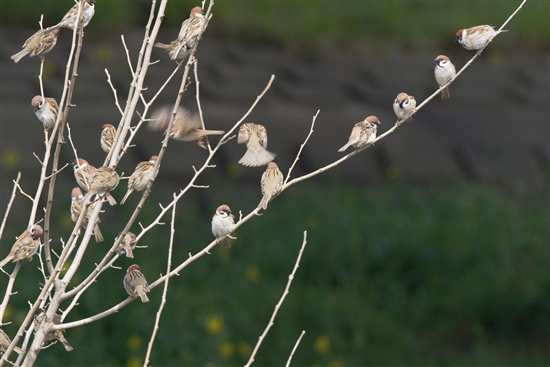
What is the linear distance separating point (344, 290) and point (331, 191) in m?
1.64

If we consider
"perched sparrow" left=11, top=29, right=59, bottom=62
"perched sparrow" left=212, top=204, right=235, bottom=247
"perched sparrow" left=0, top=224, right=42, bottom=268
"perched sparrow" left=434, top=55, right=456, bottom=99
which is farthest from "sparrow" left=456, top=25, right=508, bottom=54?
"perched sparrow" left=0, top=224, right=42, bottom=268

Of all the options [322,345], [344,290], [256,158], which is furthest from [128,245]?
[344,290]

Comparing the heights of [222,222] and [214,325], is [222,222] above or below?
above

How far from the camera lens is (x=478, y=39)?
2.84 meters

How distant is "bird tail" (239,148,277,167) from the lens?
9.30ft

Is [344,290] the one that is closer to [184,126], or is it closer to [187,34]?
[184,126]

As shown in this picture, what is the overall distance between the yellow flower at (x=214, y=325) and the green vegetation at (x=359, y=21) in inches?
163

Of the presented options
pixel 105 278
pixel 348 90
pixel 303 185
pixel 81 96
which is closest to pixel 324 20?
pixel 348 90

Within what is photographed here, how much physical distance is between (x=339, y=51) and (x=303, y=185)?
99.7 inches

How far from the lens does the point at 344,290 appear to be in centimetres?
590

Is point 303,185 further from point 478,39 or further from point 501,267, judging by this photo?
point 478,39

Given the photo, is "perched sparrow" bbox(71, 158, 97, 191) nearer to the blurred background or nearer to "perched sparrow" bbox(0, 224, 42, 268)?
"perched sparrow" bbox(0, 224, 42, 268)

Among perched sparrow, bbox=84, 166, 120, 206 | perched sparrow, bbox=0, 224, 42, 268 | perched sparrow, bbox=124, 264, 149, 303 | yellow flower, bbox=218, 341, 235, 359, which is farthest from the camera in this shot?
yellow flower, bbox=218, 341, 235, 359

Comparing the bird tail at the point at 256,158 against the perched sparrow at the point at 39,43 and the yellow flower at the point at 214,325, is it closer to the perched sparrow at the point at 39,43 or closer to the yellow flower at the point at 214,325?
the perched sparrow at the point at 39,43
